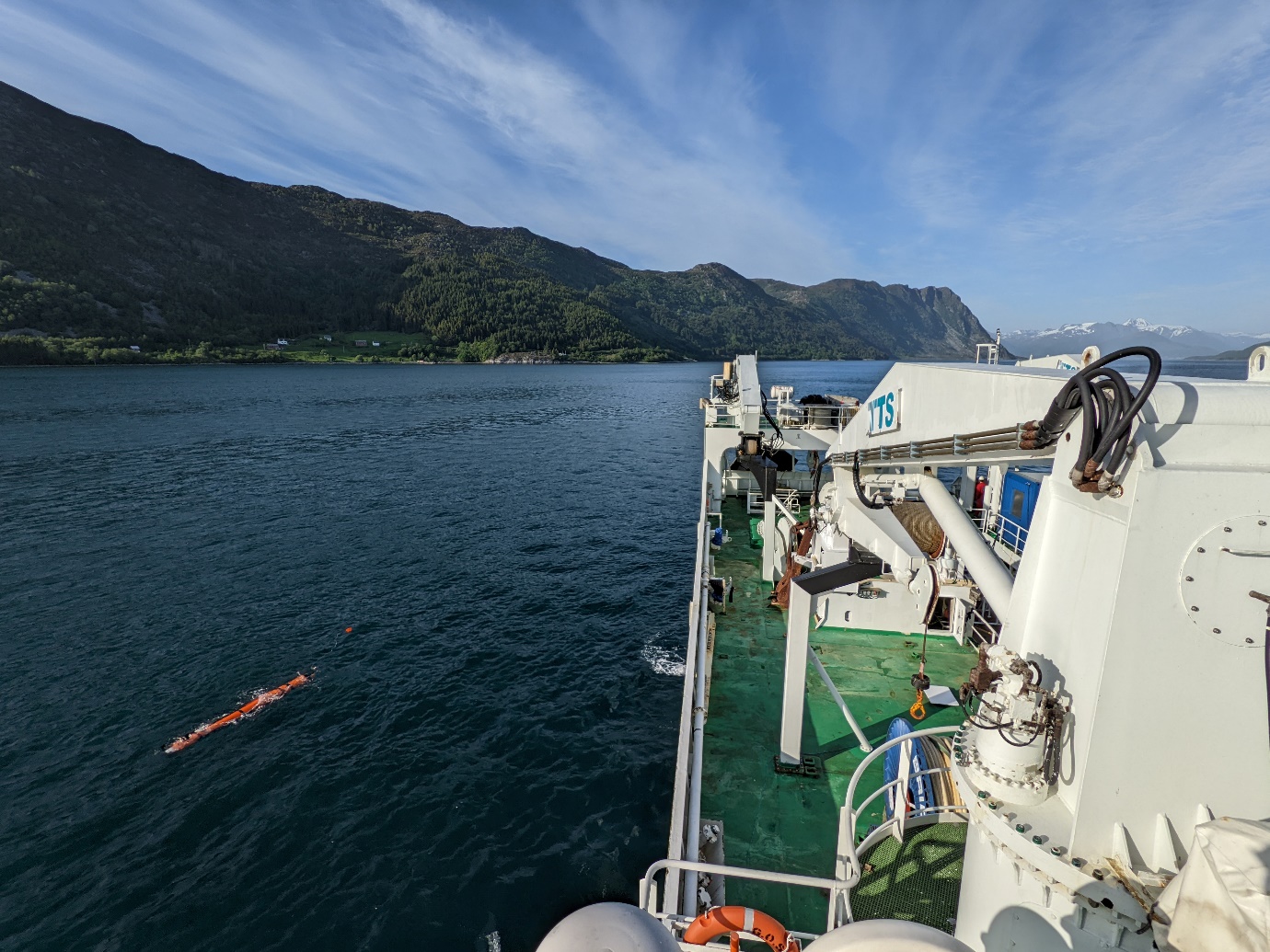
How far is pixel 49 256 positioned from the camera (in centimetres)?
16362

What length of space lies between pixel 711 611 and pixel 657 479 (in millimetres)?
31270

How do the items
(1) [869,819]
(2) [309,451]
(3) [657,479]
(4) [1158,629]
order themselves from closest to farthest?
(4) [1158,629] → (1) [869,819] → (3) [657,479] → (2) [309,451]

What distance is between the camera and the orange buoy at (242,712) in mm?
15641

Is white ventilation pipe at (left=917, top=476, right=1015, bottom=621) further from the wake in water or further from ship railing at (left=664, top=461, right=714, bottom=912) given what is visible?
the wake in water

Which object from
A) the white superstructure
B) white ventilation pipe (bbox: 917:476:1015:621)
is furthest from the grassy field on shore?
the white superstructure

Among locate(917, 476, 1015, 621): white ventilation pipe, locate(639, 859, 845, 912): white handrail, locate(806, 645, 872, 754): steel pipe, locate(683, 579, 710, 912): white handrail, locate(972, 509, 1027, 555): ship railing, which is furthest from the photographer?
locate(972, 509, 1027, 555): ship railing

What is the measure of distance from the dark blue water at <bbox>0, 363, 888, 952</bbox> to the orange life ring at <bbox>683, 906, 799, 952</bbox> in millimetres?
8347

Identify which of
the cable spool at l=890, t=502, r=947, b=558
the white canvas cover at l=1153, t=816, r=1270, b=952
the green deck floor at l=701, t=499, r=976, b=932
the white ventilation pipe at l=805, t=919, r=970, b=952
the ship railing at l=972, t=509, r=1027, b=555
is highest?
the white canvas cover at l=1153, t=816, r=1270, b=952

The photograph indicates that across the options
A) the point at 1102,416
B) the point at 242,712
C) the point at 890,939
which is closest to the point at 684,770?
the point at 890,939

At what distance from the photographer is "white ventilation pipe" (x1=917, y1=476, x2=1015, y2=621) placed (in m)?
6.48

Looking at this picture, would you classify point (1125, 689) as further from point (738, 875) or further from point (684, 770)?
point (684, 770)

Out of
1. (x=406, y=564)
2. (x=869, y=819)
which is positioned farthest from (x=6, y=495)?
(x=869, y=819)

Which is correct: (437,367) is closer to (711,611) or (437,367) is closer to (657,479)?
(657,479)

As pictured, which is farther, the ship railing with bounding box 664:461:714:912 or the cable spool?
the cable spool
